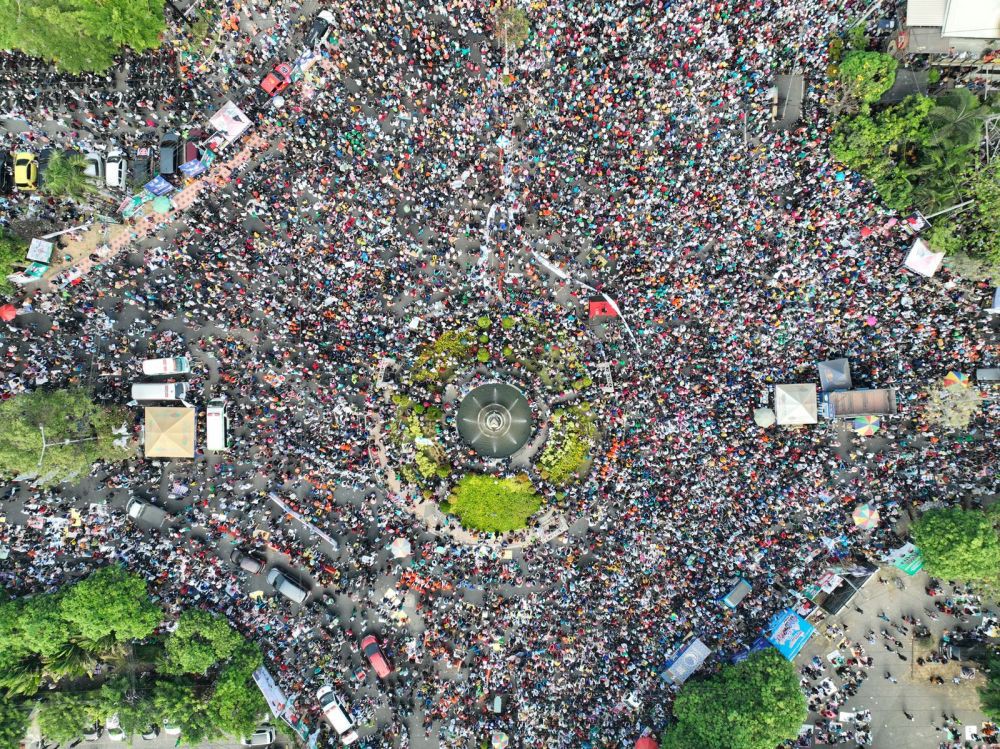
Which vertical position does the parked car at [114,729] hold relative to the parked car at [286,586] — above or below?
below

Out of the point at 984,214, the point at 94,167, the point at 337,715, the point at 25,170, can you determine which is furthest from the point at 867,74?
the point at 25,170

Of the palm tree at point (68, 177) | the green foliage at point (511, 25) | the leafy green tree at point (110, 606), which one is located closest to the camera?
the leafy green tree at point (110, 606)

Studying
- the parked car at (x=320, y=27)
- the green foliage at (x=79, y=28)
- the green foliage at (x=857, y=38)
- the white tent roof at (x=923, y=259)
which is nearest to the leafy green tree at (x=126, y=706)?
the green foliage at (x=79, y=28)

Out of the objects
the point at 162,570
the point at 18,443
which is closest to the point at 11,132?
the point at 18,443

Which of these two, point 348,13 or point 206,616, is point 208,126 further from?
point 206,616

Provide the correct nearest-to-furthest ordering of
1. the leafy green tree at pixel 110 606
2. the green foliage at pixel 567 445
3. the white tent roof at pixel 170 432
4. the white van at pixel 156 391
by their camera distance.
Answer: the leafy green tree at pixel 110 606 < the white tent roof at pixel 170 432 < the white van at pixel 156 391 < the green foliage at pixel 567 445

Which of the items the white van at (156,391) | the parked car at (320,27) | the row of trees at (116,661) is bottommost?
the row of trees at (116,661)

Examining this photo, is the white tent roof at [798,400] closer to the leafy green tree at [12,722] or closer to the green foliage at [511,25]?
the green foliage at [511,25]
